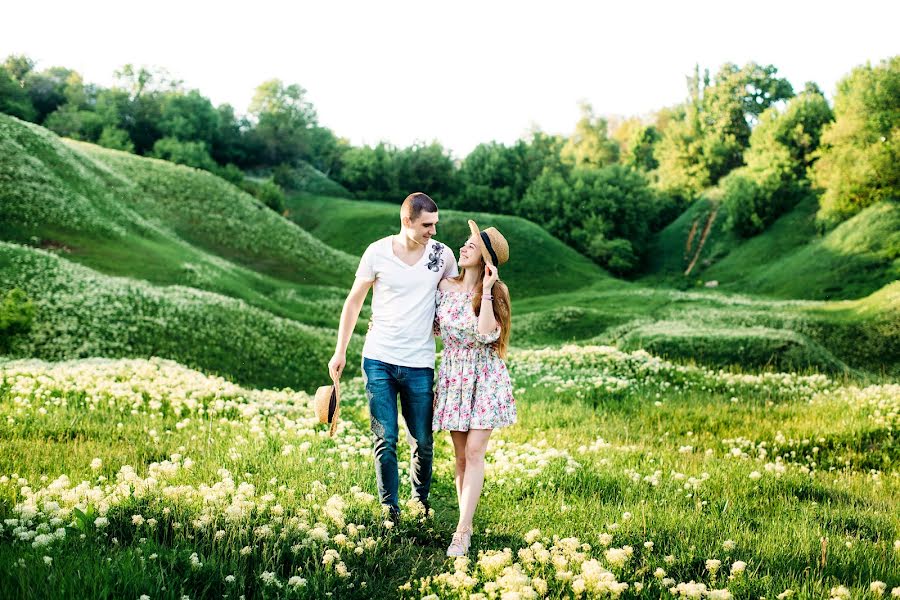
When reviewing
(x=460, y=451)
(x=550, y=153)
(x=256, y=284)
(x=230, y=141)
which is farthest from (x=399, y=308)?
(x=550, y=153)

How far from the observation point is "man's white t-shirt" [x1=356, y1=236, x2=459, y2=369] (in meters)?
7.33

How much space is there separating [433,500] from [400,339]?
2535 mm

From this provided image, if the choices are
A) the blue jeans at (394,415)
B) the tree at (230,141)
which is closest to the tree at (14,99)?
the tree at (230,141)

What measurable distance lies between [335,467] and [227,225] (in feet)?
153

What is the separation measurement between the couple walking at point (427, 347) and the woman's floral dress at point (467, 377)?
0.03 ft

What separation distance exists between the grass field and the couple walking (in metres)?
0.67

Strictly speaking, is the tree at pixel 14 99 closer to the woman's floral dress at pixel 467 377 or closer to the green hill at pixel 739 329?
the green hill at pixel 739 329

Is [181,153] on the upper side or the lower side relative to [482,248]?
upper

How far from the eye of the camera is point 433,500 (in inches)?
348

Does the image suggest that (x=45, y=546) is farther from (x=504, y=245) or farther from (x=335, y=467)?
(x=504, y=245)

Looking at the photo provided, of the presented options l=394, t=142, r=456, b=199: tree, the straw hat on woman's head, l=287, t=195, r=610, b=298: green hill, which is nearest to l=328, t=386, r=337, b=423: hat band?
the straw hat on woman's head

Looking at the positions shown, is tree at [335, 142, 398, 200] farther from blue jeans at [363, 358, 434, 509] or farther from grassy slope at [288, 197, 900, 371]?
blue jeans at [363, 358, 434, 509]

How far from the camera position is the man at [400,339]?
286 inches

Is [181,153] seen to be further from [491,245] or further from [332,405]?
[491,245]
